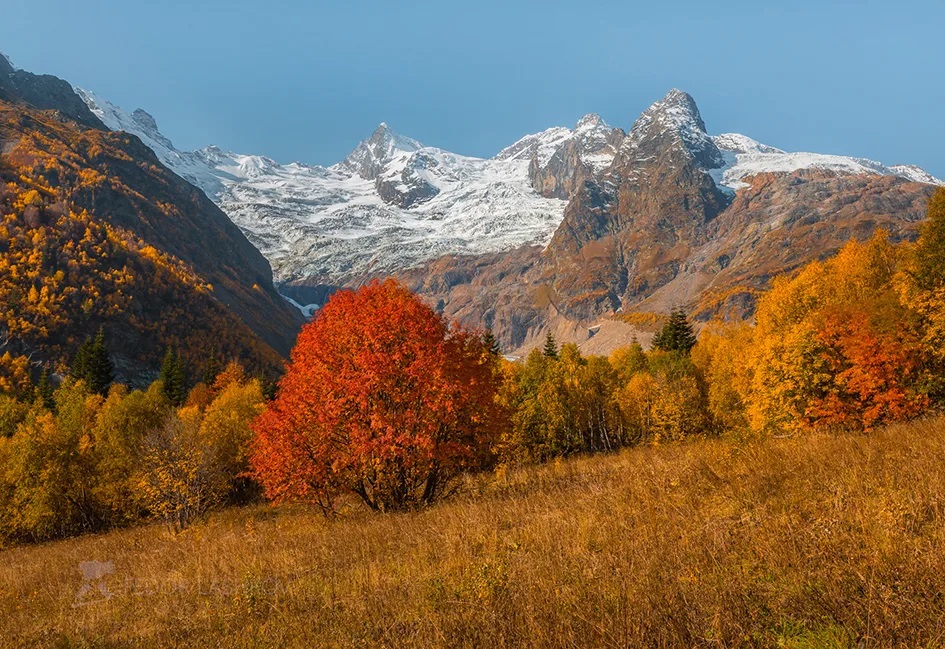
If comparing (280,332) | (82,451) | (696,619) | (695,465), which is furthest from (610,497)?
(280,332)

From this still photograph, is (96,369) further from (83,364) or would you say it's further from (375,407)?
(375,407)

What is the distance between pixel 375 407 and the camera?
48.7ft

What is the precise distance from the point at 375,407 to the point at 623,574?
1071cm

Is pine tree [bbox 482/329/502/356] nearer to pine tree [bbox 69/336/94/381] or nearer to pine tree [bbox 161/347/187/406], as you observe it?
pine tree [bbox 161/347/187/406]

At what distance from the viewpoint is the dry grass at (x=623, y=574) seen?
4055 millimetres

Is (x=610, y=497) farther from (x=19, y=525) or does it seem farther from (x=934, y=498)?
(x=19, y=525)

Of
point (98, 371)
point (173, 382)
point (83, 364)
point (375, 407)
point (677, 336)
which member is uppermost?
point (677, 336)

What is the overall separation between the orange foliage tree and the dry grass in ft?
12.4

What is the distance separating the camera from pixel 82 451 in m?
41.9

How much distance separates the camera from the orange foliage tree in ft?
47.5

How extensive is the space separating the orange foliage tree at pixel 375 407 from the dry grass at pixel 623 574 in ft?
12.4

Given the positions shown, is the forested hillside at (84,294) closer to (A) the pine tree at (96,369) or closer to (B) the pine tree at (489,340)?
(A) the pine tree at (96,369)

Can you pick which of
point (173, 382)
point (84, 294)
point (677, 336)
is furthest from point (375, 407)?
point (84, 294)

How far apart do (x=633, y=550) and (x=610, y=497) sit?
127 inches
